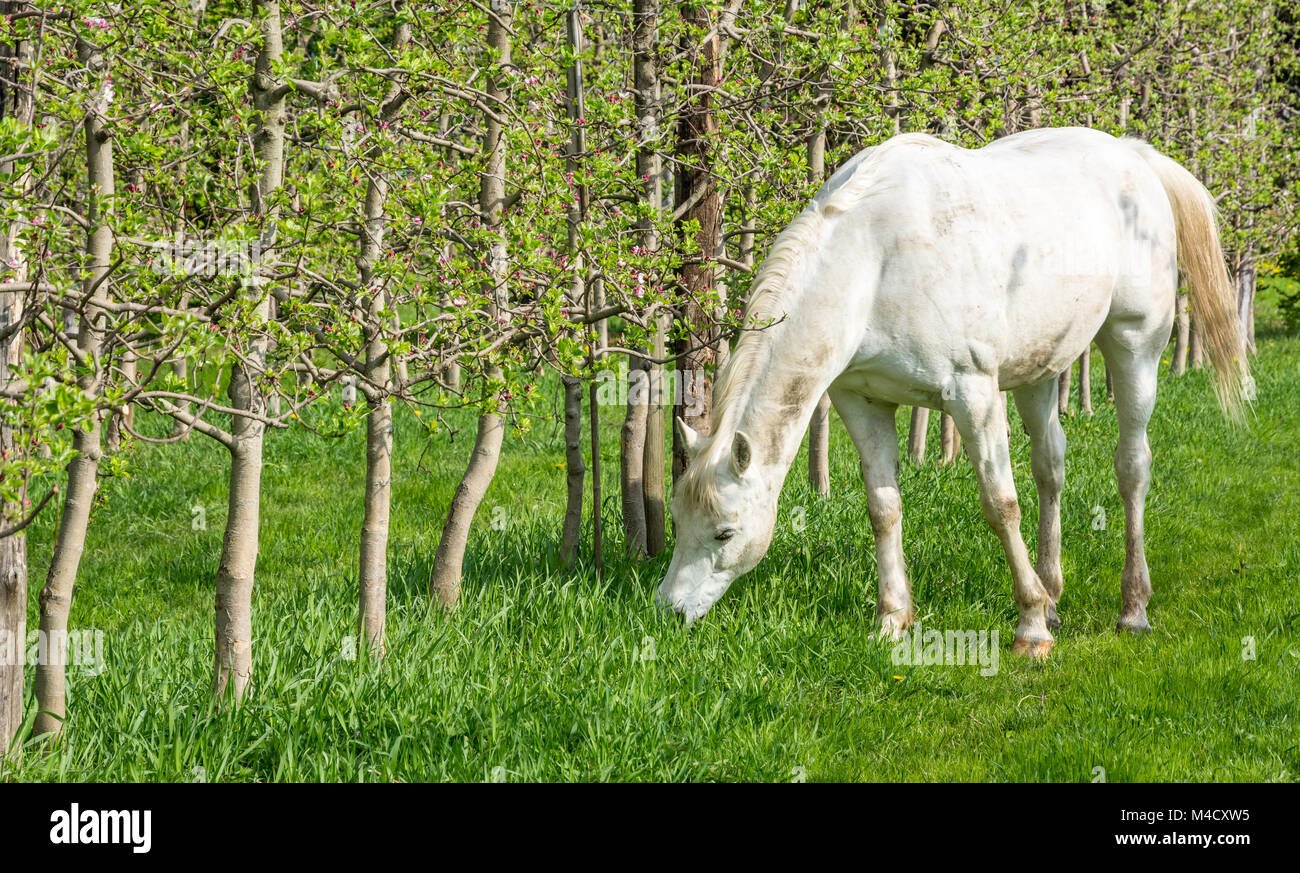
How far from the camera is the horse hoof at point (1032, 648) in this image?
5.44 m

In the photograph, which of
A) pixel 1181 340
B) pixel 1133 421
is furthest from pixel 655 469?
pixel 1181 340

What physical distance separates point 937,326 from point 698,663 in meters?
1.82

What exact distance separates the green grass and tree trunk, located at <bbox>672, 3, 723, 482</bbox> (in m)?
0.89

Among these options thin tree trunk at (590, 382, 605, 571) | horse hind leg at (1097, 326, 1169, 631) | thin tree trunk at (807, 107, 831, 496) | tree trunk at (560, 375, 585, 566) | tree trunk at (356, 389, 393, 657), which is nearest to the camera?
tree trunk at (356, 389, 393, 657)

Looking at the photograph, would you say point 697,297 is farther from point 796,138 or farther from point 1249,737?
point 1249,737

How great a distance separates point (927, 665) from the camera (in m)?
5.20

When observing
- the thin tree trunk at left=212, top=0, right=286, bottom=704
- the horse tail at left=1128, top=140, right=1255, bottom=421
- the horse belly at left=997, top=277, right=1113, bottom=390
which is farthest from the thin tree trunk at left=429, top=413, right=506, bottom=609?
the horse tail at left=1128, top=140, right=1255, bottom=421

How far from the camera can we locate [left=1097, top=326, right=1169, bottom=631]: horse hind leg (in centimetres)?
602

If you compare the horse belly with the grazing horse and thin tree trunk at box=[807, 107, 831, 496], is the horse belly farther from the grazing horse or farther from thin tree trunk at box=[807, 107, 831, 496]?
thin tree trunk at box=[807, 107, 831, 496]

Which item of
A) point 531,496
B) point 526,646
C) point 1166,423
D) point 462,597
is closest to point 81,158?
point 531,496

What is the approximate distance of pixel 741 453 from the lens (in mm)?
4840

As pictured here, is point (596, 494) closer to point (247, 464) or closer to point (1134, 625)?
point (247, 464)
